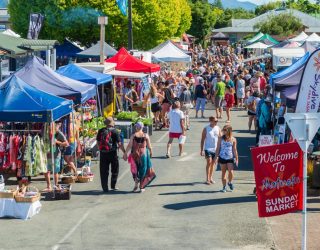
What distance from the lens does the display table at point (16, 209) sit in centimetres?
1488

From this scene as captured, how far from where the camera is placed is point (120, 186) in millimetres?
17984

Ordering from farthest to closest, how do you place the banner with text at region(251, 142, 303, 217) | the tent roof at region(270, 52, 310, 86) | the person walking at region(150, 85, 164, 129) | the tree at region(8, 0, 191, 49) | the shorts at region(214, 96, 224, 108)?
the tree at region(8, 0, 191, 49), the shorts at region(214, 96, 224, 108), the person walking at region(150, 85, 164, 129), the tent roof at region(270, 52, 310, 86), the banner with text at region(251, 142, 303, 217)

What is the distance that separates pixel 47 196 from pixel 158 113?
1239 cm

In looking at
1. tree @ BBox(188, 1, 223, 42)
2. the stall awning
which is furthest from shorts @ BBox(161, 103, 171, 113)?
tree @ BBox(188, 1, 223, 42)

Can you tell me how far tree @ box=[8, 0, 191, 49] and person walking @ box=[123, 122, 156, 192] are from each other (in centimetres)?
3091

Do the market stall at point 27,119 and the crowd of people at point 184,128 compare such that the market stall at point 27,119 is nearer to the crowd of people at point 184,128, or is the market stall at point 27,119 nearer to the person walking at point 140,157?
the crowd of people at point 184,128

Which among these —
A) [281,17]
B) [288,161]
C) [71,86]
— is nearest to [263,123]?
[71,86]

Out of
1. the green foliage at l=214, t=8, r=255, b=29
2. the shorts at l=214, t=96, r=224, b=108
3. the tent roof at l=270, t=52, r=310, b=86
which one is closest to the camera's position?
the tent roof at l=270, t=52, r=310, b=86

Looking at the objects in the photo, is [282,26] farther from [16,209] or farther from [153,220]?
[16,209]

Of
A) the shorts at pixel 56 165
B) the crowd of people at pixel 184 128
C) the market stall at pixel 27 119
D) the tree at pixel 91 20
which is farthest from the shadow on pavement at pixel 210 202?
the tree at pixel 91 20

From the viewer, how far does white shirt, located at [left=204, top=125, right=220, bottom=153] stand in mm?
17969

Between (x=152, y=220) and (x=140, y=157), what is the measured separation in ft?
8.67

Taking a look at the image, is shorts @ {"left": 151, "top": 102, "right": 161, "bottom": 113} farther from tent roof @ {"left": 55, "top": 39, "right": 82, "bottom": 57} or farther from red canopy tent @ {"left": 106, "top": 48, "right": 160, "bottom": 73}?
tent roof @ {"left": 55, "top": 39, "right": 82, "bottom": 57}

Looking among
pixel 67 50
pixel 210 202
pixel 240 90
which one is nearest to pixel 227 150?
pixel 210 202
